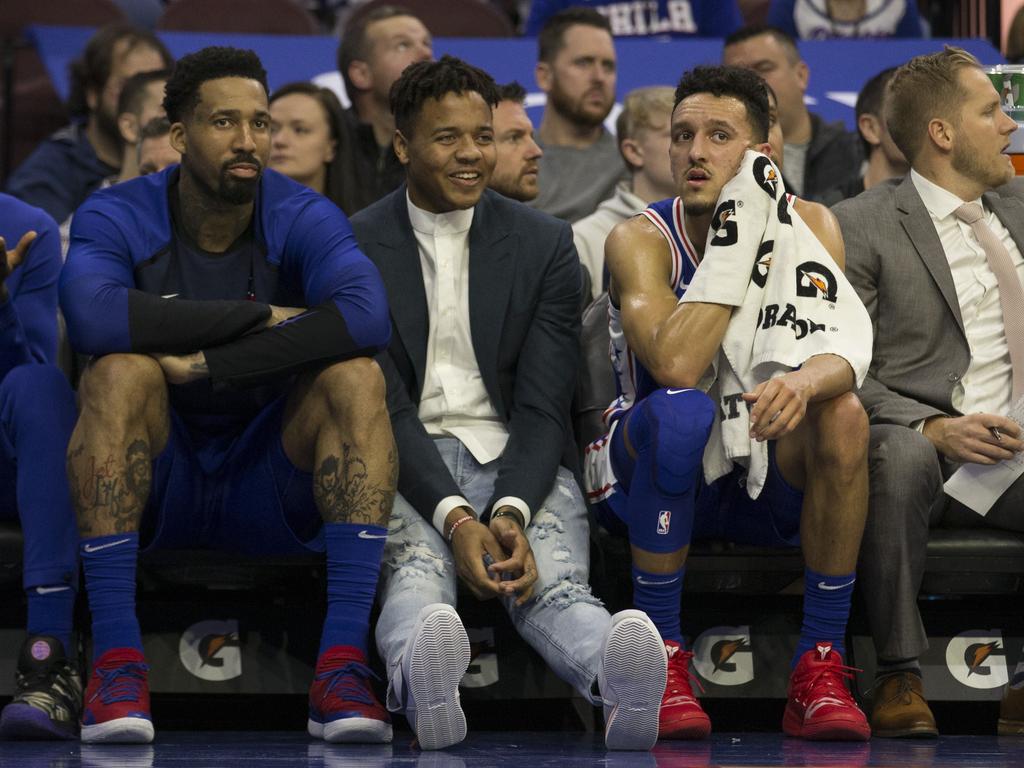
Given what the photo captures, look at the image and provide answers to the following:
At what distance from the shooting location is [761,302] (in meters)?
3.30

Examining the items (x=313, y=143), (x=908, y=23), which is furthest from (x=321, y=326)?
(x=908, y=23)

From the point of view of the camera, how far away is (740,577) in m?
3.51

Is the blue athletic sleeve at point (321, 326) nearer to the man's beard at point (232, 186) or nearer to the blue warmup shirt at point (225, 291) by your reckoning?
the blue warmup shirt at point (225, 291)

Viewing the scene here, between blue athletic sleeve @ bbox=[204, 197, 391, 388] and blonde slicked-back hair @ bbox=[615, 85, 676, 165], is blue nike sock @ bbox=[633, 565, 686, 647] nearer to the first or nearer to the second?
blue athletic sleeve @ bbox=[204, 197, 391, 388]

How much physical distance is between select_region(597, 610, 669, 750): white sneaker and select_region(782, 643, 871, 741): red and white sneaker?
37cm

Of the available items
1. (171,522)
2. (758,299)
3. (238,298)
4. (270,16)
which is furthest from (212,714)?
(270,16)

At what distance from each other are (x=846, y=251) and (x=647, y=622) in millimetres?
1292

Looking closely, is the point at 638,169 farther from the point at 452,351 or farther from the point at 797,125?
the point at 452,351

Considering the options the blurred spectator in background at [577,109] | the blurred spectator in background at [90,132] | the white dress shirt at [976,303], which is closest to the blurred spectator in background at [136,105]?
the blurred spectator in background at [90,132]

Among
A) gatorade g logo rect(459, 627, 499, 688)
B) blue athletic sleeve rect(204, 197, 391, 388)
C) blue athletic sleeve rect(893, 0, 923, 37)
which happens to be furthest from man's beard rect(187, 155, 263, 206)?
blue athletic sleeve rect(893, 0, 923, 37)

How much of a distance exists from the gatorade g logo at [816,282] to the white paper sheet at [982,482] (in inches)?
22.0

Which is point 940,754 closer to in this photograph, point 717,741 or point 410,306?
point 717,741

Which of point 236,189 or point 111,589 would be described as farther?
point 236,189

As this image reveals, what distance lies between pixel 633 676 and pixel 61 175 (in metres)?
3.35
